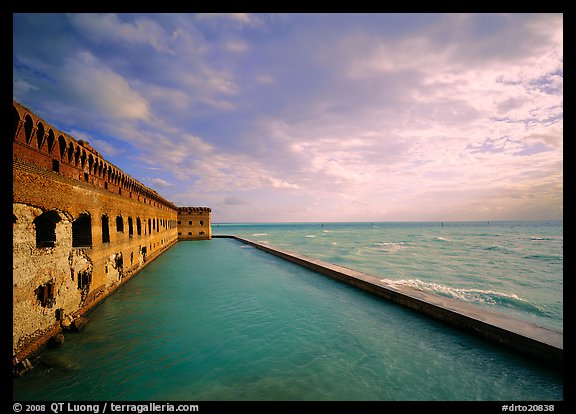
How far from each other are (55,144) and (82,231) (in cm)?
284

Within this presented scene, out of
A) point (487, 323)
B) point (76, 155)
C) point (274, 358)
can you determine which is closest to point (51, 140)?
point (76, 155)

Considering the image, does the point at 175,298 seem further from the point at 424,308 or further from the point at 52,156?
the point at 424,308

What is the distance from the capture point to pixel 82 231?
7.30 m

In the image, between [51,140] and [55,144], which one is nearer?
[51,140]

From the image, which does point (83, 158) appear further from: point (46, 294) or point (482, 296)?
point (482, 296)

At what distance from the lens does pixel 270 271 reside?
13.6m

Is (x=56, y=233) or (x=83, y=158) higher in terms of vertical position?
(x=83, y=158)

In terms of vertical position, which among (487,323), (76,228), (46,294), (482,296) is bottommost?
(482,296)

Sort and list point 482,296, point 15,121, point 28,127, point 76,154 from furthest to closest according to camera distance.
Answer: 1. point 482,296
2. point 76,154
3. point 28,127
4. point 15,121

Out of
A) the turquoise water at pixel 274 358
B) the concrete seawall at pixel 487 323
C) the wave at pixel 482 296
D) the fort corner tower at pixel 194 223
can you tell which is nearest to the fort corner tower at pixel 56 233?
the turquoise water at pixel 274 358

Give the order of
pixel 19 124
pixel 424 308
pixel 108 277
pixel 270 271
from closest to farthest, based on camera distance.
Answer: pixel 19 124 < pixel 424 308 < pixel 108 277 < pixel 270 271
